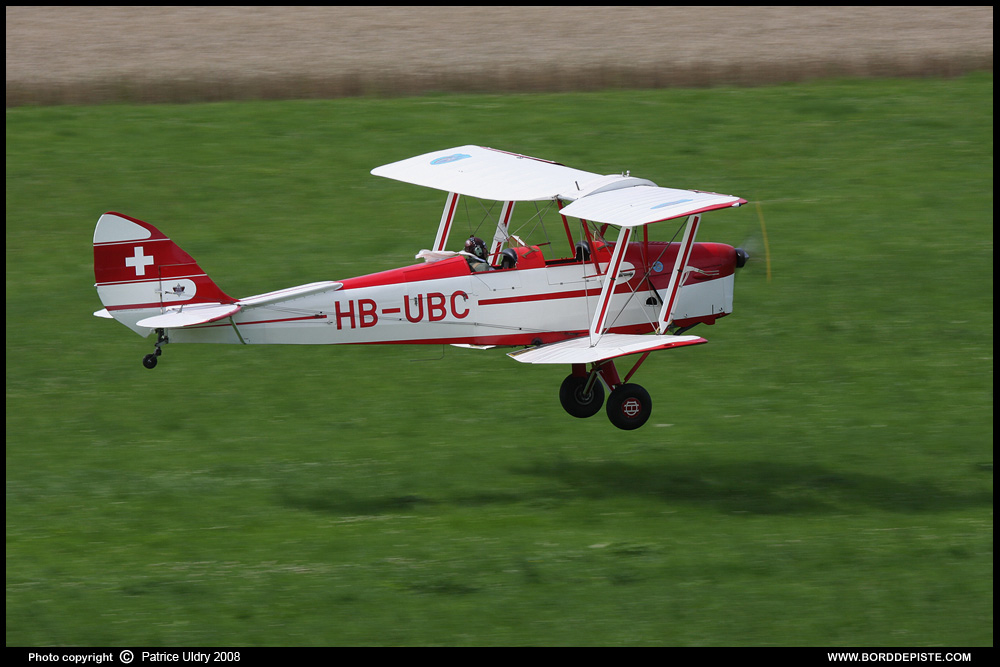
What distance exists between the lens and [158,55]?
40594 millimetres

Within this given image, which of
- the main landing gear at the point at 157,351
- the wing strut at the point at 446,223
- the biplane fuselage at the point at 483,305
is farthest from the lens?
the wing strut at the point at 446,223

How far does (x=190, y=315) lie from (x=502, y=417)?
6.41m

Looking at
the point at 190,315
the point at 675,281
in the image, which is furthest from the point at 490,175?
the point at 190,315

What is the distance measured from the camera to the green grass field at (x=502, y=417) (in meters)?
17.1

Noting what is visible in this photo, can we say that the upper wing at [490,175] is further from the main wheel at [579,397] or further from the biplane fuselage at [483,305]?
the main wheel at [579,397]

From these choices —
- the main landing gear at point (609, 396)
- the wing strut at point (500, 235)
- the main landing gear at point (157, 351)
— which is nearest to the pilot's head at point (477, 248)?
the wing strut at point (500, 235)

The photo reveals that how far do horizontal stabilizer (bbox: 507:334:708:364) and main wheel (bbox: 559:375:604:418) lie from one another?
5.74ft

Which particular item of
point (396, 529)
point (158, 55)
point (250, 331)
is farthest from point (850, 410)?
point (158, 55)

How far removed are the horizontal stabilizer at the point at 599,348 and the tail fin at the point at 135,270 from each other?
4337mm

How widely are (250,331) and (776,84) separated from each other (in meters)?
23.5

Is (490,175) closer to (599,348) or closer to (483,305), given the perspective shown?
(483,305)

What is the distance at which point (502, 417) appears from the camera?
23.1 metres

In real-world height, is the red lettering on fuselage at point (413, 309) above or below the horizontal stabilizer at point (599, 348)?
above

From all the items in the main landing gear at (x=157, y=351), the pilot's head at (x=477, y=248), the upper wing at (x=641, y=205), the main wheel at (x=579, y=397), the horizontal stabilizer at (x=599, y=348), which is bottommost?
the main wheel at (x=579, y=397)
